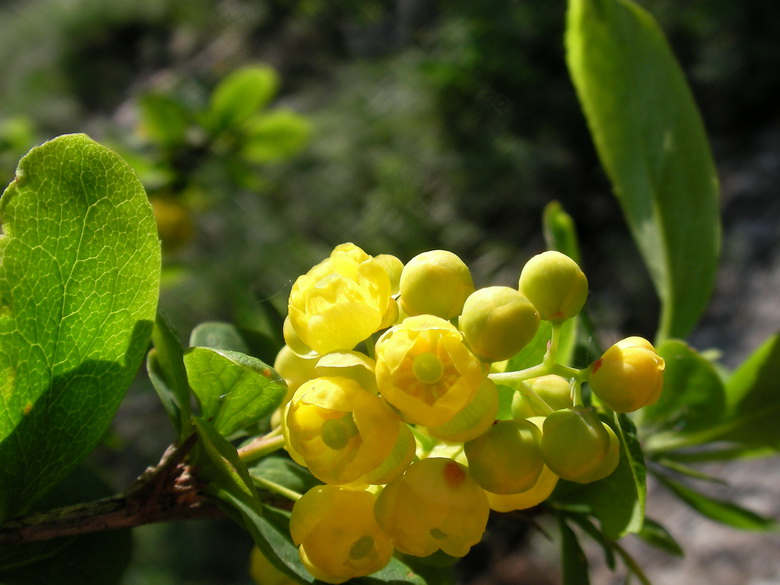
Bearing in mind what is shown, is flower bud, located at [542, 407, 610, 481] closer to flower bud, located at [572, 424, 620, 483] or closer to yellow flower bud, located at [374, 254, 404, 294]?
flower bud, located at [572, 424, 620, 483]

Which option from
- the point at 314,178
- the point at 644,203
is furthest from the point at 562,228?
the point at 314,178

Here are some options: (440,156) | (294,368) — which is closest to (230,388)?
(294,368)

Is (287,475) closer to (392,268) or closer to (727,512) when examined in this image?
(392,268)

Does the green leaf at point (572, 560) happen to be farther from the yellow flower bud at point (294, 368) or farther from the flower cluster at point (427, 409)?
the yellow flower bud at point (294, 368)

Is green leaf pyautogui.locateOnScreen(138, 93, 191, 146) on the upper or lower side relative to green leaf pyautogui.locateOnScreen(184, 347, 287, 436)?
lower

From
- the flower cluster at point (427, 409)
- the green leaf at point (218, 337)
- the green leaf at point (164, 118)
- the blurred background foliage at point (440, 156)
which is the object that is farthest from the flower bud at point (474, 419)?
the blurred background foliage at point (440, 156)

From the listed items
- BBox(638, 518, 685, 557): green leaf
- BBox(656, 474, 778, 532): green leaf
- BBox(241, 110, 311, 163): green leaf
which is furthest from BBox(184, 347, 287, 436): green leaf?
BBox(241, 110, 311, 163): green leaf

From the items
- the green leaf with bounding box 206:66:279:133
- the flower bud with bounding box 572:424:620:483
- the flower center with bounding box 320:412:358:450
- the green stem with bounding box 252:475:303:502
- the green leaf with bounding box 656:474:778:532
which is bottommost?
the green leaf with bounding box 656:474:778:532

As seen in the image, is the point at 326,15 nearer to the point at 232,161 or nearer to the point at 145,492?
the point at 232,161
